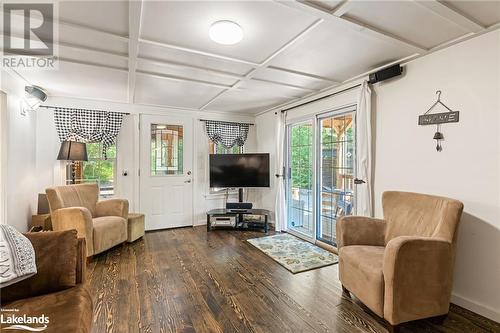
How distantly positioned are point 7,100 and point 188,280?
2815mm

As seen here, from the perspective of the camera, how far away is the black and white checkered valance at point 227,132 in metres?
4.84

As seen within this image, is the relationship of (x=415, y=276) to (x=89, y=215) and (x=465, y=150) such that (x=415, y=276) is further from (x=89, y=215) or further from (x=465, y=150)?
(x=89, y=215)

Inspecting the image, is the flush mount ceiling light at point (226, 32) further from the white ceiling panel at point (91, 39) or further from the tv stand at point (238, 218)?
the tv stand at point (238, 218)

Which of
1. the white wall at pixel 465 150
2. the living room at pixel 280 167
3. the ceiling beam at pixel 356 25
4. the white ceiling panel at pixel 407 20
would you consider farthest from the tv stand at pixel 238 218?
the white ceiling panel at pixel 407 20

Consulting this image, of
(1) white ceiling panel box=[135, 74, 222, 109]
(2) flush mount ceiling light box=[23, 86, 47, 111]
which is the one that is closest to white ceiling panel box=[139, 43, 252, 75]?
(1) white ceiling panel box=[135, 74, 222, 109]

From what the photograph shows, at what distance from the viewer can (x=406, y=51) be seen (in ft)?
7.52

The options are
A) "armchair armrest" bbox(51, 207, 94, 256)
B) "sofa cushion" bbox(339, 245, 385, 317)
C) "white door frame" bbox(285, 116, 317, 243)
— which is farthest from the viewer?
"white door frame" bbox(285, 116, 317, 243)

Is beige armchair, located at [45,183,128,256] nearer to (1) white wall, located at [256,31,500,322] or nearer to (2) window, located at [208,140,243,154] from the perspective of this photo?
(2) window, located at [208,140,243,154]

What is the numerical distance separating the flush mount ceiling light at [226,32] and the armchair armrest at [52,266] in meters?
1.74

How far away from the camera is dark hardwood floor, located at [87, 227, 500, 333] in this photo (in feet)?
6.04

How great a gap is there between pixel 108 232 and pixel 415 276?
11.0 ft

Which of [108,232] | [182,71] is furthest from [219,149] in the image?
[108,232]

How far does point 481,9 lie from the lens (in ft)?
5.48

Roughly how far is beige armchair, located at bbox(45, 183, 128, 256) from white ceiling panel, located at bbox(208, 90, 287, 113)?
2214 mm
